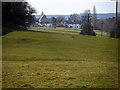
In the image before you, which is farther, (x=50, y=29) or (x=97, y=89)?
(x=50, y=29)

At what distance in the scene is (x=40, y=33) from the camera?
1814 centimetres

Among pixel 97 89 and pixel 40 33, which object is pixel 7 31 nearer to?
pixel 40 33

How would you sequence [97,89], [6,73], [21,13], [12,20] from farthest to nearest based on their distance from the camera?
1. [21,13]
2. [12,20]
3. [6,73]
4. [97,89]

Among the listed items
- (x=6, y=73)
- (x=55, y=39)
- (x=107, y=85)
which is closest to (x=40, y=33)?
(x=55, y=39)

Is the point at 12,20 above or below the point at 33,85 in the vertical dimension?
above

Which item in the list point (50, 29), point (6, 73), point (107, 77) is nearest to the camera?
point (107, 77)

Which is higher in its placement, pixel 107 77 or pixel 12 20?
pixel 12 20

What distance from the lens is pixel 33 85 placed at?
16.0ft

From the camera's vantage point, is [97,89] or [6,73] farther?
[6,73]

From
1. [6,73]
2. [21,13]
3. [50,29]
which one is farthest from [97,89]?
[21,13]

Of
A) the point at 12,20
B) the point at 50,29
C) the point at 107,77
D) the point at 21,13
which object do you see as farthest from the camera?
the point at 21,13

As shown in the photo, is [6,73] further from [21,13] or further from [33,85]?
[21,13]

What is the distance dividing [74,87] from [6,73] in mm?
1839

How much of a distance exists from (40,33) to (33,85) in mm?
13367
